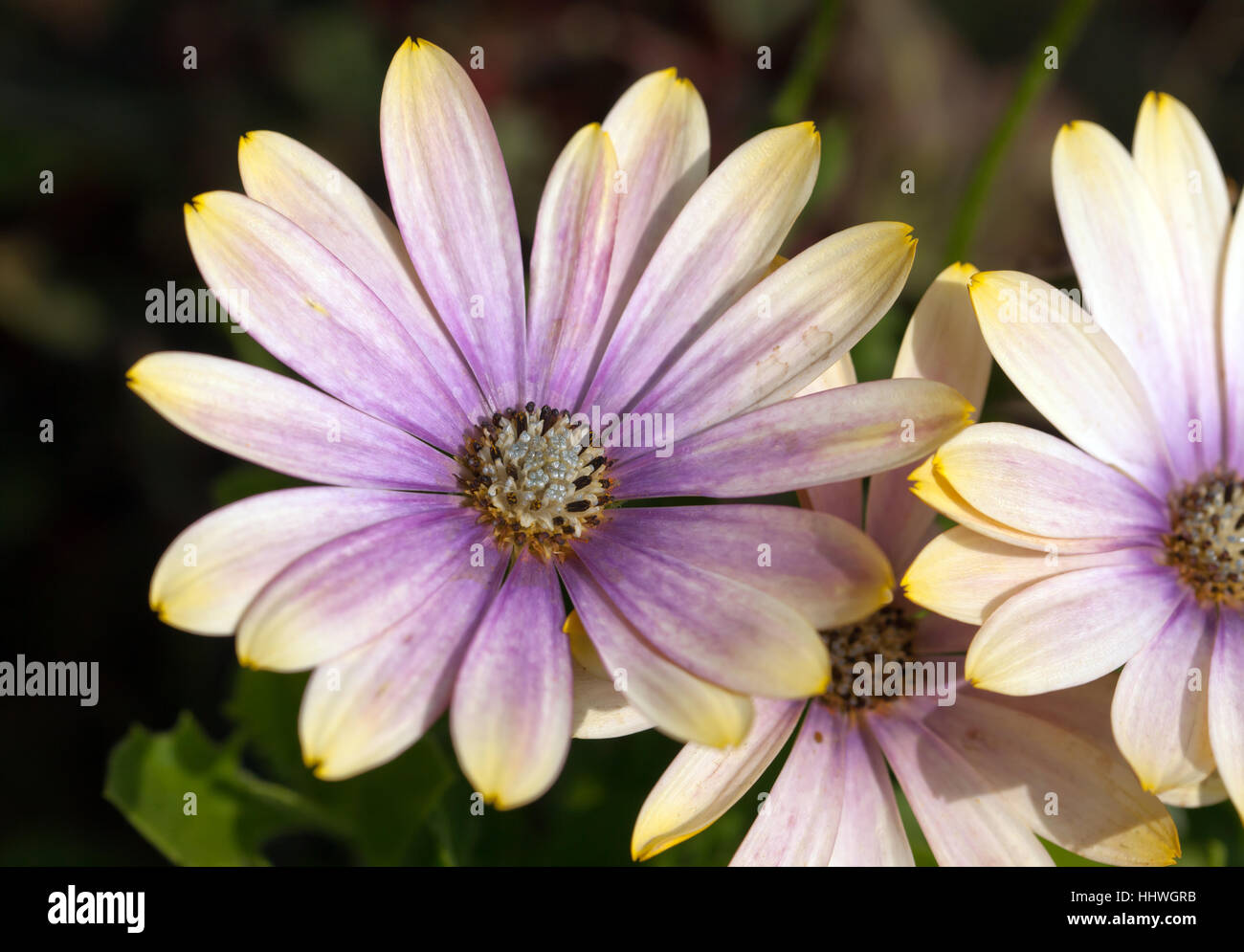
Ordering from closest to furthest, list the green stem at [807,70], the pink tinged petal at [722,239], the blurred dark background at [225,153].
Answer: the pink tinged petal at [722,239], the green stem at [807,70], the blurred dark background at [225,153]

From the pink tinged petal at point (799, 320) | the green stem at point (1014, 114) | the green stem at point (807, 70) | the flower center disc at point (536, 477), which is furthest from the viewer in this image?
the green stem at point (807, 70)

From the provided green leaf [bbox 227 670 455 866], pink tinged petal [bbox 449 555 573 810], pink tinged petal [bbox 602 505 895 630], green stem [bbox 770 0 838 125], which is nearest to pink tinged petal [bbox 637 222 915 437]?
pink tinged petal [bbox 602 505 895 630]

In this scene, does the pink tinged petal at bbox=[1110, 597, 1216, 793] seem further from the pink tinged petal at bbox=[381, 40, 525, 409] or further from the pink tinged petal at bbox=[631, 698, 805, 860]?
the pink tinged petal at bbox=[381, 40, 525, 409]

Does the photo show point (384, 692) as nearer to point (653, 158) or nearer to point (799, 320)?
point (799, 320)

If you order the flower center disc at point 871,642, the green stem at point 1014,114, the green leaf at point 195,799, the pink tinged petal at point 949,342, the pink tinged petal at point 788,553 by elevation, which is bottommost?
the green leaf at point 195,799

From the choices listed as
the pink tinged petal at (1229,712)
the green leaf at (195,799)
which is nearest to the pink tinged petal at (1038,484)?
the pink tinged petal at (1229,712)

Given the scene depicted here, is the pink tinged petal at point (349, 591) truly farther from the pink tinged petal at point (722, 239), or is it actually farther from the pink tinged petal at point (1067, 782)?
the pink tinged petal at point (1067, 782)
